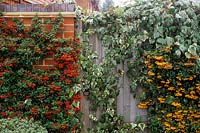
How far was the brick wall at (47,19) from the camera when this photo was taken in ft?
14.8

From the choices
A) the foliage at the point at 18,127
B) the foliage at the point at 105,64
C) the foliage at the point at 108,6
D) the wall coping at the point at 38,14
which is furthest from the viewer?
the foliage at the point at 108,6

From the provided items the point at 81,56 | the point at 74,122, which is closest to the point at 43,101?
the point at 74,122

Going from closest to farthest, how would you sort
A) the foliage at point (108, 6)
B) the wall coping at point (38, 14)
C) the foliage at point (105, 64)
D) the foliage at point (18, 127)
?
the foliage at point (18, 127)
the wall coping at point (38, 14)
the foliage at point (105, 64)
the foliage at point (108, 6)

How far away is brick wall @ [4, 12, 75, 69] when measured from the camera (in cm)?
452

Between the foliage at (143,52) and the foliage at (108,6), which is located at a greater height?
the foliage at (108,6)

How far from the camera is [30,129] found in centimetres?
368

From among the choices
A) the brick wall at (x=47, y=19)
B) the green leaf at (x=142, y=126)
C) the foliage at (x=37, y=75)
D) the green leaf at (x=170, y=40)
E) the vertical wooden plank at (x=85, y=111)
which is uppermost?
the brick wall at (x=47, y=19)

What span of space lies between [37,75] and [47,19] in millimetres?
709

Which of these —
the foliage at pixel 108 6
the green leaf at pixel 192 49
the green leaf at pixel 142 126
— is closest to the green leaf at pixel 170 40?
the green leaf at pixel 192 49

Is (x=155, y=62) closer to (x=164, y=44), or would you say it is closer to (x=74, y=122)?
(x=164, y=44)

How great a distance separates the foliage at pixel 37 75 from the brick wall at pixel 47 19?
0.06 meters

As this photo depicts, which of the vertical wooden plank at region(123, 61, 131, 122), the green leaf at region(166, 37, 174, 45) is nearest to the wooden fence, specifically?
the vertical wooden plank at region(123, 61, 131, 122)

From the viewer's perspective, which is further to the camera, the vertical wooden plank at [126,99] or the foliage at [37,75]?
the vertical wooden plank at [126,99]

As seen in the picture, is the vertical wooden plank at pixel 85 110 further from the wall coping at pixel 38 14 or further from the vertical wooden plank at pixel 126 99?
the wall coping at pixel 38 14
